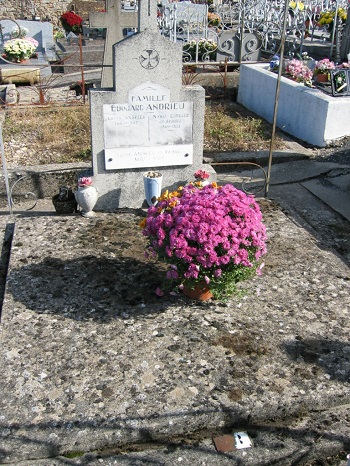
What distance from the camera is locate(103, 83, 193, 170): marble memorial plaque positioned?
618cm

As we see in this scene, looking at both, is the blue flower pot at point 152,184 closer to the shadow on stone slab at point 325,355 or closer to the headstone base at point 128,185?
the headstone base at point 128,185

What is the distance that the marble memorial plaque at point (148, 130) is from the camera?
6.18m

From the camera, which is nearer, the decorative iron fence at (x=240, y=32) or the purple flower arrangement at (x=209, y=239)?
the purple flower arrangement at (x=209, y=239)

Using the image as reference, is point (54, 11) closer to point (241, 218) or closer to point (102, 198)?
point (102, 198)

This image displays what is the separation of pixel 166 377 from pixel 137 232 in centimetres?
248

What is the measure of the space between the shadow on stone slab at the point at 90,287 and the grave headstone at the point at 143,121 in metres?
1.54

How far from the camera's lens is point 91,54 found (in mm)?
17672

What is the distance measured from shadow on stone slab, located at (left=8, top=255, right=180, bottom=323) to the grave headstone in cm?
154

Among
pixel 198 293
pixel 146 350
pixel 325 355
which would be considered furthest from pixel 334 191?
pixel 146 350

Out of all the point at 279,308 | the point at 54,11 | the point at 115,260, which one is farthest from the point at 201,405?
the point at 54,11

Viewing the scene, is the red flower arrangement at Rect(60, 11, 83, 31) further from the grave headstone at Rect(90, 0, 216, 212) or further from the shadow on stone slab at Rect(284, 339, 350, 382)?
the shadow on stone slab at Rect(284, 339, 350, 382)

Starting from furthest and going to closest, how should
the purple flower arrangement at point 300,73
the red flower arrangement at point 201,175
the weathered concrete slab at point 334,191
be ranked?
the purple flower arrangement at point 300,73 < the weathered concrete slab at point 334,191 < the red flower arrangement at point 201,175

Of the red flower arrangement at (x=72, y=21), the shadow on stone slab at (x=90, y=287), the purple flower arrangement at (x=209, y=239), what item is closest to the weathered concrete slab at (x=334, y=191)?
the purple flower arrangement at (x=209, y=239)

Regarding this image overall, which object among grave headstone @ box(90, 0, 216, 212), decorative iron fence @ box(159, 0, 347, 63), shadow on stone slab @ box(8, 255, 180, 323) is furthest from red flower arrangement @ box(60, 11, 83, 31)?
shadow on stone slab @ box(8, 255, 180, 323)
